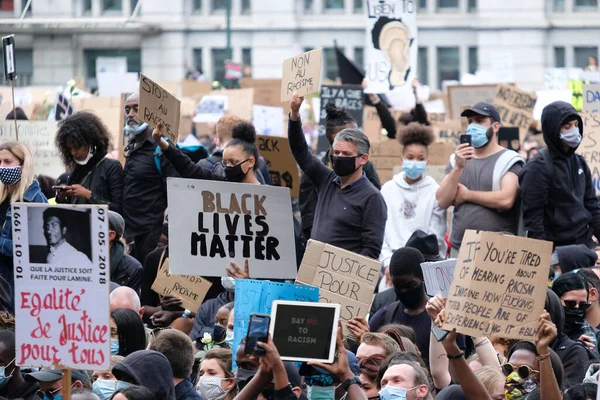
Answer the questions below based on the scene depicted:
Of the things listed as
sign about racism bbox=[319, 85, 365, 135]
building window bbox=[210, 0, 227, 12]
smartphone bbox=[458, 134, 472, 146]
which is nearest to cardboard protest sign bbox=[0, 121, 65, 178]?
sign about racism bbox=[319, 85, 365, 135]

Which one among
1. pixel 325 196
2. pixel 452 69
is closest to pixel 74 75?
pixel 452 69

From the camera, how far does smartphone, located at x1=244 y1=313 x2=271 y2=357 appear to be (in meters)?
5.71

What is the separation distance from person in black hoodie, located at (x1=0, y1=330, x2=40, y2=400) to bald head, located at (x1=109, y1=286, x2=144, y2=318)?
4.28 feet

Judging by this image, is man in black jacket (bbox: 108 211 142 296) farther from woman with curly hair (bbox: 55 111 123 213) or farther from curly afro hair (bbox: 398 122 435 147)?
Answer: curly afro hair (bbox: 398 122 435 147)

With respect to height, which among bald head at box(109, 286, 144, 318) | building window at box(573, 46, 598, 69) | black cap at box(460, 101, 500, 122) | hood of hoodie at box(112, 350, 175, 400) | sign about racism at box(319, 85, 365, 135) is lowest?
building window at box(573, 46, 598, 69)

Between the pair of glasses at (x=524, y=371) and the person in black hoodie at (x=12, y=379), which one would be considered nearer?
the person in black hoodie at (x=12, y=379)

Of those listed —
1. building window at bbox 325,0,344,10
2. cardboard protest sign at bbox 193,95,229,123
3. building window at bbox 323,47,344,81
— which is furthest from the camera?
building window at bbox 325,0,344,10

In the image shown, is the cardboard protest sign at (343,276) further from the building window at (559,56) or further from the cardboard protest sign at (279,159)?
the building window at (559,56)

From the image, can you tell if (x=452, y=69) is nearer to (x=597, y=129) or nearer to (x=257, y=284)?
(x=597, y=129)

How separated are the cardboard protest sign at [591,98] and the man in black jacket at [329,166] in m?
2.43

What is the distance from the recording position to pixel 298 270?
8609 mm

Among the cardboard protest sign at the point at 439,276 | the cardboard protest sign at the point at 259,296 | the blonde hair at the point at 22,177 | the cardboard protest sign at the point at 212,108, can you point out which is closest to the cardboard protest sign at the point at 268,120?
the cardboard protest sign at the point at 212,108

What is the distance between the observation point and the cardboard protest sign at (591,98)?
12.0m

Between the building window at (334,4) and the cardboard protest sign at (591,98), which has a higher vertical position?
the cardboard protest sign at (591,98)
